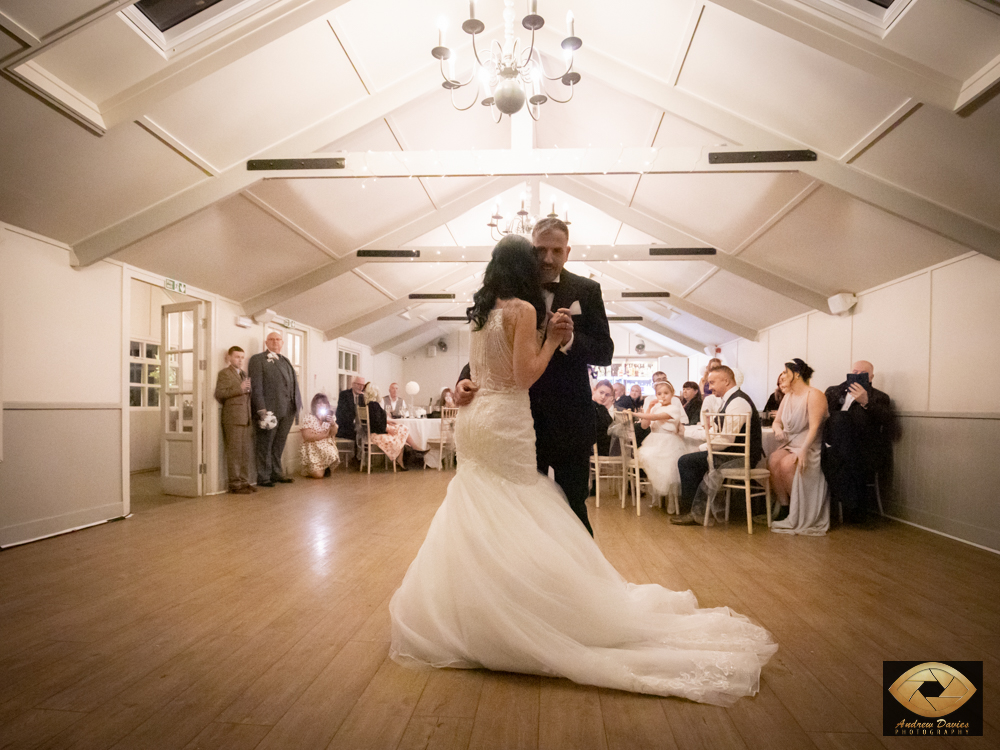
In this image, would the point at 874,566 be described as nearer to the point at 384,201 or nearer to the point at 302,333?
the point at 384,201

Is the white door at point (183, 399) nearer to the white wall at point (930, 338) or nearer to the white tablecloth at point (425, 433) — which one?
the white tablecloth at point (425, 433)

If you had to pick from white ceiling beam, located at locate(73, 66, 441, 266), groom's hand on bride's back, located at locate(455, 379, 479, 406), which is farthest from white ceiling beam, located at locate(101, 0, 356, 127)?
groom's hand on bride's back, located at locate(455, 379, 479, 406)

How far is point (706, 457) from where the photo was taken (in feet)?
15.3

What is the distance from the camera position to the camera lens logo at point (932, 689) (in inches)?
63.6

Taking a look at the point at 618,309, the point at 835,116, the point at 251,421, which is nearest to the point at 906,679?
the point at 835,116

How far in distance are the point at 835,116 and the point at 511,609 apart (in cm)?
388

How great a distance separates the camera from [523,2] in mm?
4539

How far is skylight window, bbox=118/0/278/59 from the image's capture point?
317 centimetres

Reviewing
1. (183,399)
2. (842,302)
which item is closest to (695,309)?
(842,302)

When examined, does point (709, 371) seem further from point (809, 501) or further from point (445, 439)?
point (445, 439)

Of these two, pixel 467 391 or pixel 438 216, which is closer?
pixel 467 391

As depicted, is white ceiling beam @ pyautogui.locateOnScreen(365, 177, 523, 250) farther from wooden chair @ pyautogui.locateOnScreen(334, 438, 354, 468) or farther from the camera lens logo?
the camera lens logo

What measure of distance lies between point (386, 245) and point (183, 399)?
2.94 meters

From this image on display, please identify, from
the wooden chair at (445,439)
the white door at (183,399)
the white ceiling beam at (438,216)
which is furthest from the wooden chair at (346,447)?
the white ceiling beam at (438,216)
